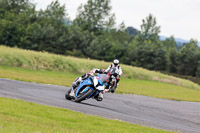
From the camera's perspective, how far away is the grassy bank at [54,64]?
35781mm

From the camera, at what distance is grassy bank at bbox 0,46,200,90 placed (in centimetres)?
3578

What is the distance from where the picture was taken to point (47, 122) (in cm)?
880

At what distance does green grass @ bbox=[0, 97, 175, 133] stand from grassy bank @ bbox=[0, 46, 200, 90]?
988 inches

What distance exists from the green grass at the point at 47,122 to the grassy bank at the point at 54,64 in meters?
25.1

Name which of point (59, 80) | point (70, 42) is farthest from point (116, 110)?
point (70, 42)

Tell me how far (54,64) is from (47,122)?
1248 inches

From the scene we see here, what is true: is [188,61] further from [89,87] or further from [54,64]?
[89,87]

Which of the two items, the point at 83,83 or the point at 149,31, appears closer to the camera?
the point at 83,83

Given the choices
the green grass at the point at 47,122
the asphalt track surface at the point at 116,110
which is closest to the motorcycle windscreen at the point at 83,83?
the asphalt track surface at the point at 116,110

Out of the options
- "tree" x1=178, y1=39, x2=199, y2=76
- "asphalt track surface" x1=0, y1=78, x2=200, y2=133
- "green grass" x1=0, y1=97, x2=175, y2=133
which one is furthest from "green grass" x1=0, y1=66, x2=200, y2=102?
"tree" x1=178, y1=39, x2=199, y2=76

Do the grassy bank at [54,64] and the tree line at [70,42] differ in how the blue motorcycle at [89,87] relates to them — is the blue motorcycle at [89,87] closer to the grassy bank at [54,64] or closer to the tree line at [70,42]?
the grassy bank at [54,64]

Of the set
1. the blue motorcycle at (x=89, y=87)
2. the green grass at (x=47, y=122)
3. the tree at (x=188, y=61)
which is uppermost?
the tree at (x=188, y=61)

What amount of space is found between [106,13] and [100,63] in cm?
5745

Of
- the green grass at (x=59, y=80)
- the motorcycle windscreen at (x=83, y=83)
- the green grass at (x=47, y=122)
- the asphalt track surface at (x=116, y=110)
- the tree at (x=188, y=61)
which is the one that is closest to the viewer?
the green grass at (x=47, y=122)
